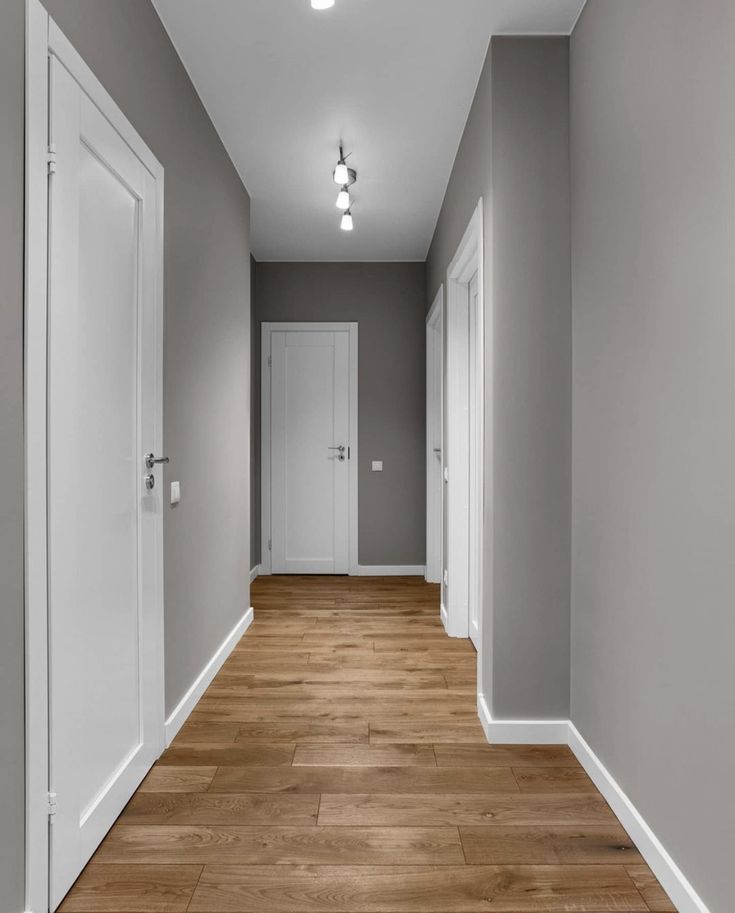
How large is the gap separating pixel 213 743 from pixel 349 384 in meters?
3.71

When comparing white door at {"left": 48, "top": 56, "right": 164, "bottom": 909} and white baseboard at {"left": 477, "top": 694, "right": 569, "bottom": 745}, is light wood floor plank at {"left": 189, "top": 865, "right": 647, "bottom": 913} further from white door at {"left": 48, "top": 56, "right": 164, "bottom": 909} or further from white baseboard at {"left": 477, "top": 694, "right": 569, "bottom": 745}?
white baseboard at {"left": 477, "top": 694, "right": 569, "bottom": 745}

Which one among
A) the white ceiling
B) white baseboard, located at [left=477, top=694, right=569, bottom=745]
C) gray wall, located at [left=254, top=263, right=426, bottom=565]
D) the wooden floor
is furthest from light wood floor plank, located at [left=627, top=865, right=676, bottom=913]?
gray wall, located at [left=254, top=263, right=426, bottom=565]

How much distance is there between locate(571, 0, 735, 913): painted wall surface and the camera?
4.79 feet

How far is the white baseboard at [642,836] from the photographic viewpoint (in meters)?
1.58

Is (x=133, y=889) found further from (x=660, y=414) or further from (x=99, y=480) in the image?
(x=660, y=414)

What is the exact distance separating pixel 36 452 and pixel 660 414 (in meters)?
1.53

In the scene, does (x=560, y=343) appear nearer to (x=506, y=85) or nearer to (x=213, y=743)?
(x=506, y=85)

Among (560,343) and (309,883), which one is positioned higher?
(560,343)

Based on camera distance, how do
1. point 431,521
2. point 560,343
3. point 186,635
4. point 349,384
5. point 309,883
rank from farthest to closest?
point 349,384
point 431,521
point 186,635
point 560,343
point 309,883

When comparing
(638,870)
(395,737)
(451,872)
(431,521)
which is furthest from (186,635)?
(431,521)

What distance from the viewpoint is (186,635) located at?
2789 millimetres

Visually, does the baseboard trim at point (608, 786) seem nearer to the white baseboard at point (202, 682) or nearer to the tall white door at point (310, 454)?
the white baseboard at point (202, 682)

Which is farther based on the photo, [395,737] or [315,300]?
[315,300]

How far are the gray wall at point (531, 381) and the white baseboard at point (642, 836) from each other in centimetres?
29
